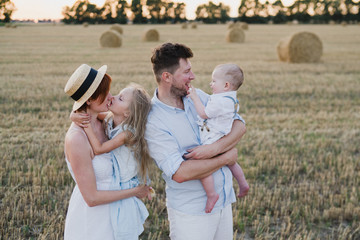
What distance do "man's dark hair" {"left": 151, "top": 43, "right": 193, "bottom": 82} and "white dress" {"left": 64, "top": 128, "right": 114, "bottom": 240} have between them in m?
0.75

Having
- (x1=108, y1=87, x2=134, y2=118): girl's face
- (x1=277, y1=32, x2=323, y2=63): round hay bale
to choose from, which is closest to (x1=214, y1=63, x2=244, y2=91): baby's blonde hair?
(x1=108, y1=87, x2=134, y2=118): girl's face

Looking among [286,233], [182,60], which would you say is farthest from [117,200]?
[286,233]

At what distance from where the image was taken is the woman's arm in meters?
2.51

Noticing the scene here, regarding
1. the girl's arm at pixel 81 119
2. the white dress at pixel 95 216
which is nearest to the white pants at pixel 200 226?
the white dress at pixel 95 216

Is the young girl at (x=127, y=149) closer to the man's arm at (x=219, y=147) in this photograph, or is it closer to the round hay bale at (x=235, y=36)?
the man's arm at (x=219, y=147)

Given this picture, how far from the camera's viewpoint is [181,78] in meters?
2.81

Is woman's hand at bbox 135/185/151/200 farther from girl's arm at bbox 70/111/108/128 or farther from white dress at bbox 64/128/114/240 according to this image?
girl's arm at bbox 70/111/108/128

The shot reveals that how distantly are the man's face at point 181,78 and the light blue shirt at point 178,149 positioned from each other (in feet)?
0.37

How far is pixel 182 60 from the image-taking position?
2.78m

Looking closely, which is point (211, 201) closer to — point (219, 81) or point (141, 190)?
point (141, 190)

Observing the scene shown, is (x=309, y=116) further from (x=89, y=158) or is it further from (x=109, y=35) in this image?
(x=109, y=35)

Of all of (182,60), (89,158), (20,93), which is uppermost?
(182,60)

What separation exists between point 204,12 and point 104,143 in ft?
303

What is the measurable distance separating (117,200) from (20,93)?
8.29 meters
